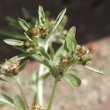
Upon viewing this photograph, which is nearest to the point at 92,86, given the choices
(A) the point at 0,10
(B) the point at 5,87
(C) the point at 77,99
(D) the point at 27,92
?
(C) the point at 77,99

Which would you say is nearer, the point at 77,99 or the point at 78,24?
the point at 77,99

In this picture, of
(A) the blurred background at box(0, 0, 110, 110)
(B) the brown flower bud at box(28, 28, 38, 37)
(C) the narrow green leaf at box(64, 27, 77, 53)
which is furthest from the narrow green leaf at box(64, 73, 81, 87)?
(A) the blurred background at box(0, 0, 110, 110)

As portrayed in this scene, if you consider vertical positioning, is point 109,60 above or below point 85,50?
above

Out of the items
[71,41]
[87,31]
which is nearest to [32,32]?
[71,41]

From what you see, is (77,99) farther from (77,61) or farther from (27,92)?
(77,61)

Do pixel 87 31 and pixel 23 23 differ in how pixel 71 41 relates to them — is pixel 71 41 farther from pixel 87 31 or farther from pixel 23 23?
pixel 87 31

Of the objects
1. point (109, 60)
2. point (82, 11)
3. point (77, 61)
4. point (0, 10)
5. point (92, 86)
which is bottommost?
point (77, 61)

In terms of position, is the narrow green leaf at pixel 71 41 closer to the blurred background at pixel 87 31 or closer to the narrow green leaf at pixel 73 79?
the narrow green leaf at pixel 73 79
